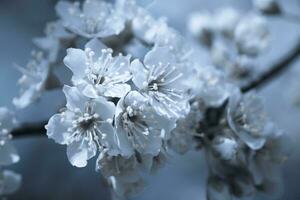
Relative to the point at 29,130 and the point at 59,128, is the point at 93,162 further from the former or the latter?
the point at 59,128

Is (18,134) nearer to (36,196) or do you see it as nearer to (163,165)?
(163,165)

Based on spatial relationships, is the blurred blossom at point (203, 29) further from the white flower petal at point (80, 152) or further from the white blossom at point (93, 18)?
the white flower petal at point (80, 152)

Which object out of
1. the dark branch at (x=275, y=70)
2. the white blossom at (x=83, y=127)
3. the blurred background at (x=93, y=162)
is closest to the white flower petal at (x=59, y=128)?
the white blossom at (x=83, y=127)

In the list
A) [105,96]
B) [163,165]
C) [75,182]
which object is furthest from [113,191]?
[75,182]

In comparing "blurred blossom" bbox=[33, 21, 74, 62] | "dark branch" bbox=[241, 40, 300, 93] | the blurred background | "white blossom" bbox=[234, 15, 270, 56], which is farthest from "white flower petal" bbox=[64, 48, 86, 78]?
the blurred background

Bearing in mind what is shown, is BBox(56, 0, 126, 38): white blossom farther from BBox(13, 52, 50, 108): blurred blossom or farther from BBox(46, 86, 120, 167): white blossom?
BBox(46, 86, 120, 167): white blossom
